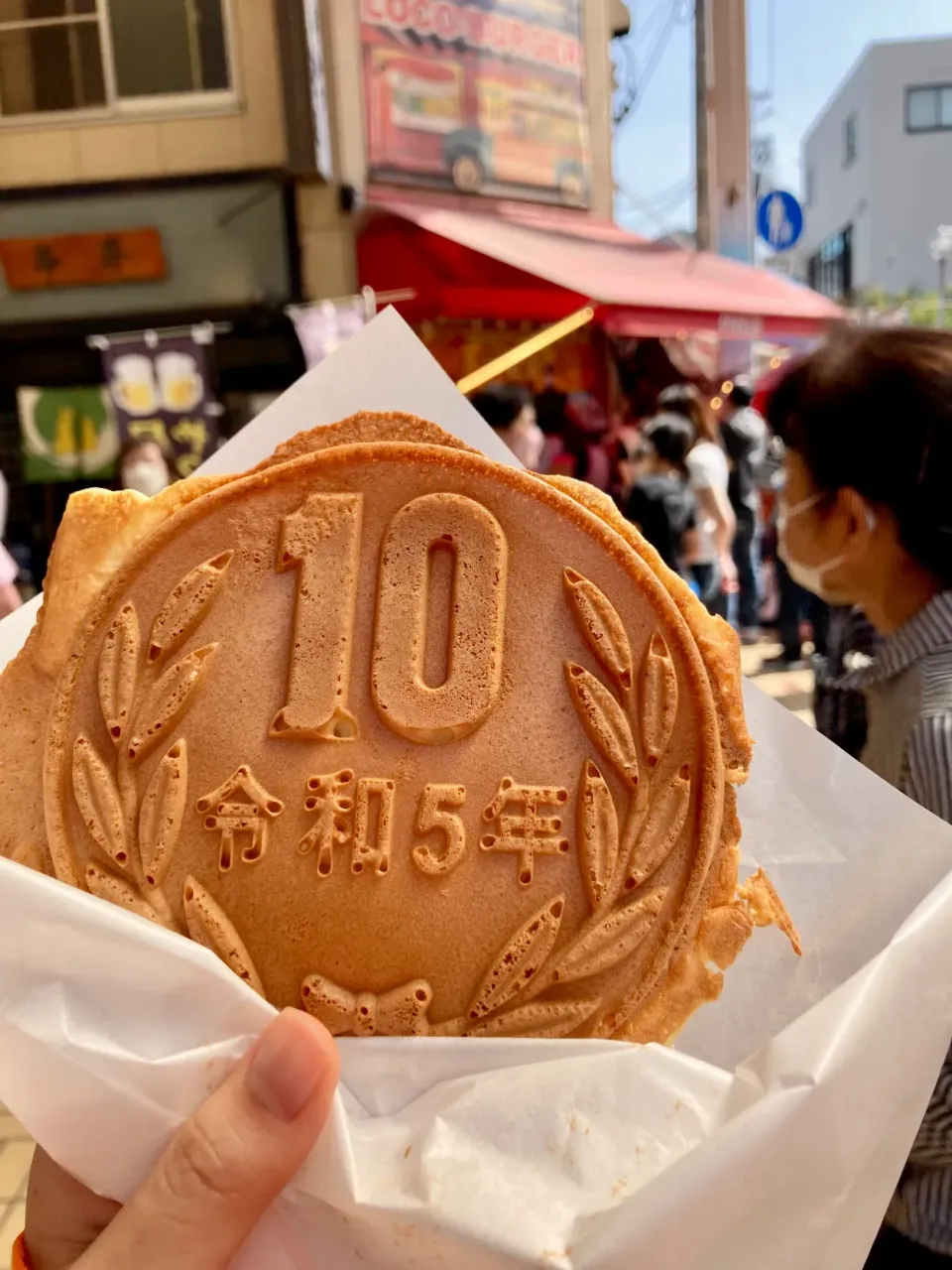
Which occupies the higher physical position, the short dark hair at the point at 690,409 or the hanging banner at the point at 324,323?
the hanging banner at the point at 324,323

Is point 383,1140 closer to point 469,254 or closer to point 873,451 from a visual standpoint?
point 873,451

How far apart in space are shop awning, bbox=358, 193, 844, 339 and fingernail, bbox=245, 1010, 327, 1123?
682 cm

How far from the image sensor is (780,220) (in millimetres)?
9734

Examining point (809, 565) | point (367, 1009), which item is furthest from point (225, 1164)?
point (809, 565)

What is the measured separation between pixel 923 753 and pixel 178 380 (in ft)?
20.9

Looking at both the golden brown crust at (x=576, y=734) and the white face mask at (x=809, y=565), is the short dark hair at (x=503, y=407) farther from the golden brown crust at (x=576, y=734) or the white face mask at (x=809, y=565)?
the golden brown crust at (x=576, y=734)

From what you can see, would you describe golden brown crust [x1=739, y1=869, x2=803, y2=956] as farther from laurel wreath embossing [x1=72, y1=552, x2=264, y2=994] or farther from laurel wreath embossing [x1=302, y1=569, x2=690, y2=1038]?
laurel wreath embossing [x1=72, y1=552, x2=264, y2=994]

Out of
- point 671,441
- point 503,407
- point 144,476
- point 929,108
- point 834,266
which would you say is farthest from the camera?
point 834,266

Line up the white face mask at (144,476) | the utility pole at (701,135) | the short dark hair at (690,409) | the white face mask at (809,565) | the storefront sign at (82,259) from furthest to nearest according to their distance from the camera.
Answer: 1. the utility pole at (701,135)
2. the storefront sign at (82,259)
3. the short dark hair at (690,409)
4. the white face mask at (144,476)
5. the white face mask at (809,565)

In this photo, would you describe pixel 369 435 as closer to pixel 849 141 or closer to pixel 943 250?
pixel 943 250

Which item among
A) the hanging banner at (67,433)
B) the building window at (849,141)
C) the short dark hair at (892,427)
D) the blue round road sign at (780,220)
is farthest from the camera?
the building window at (849,141)

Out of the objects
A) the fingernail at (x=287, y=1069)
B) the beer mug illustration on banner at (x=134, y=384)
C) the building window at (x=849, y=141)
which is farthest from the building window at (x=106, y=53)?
the building window at (x=849, y=141)

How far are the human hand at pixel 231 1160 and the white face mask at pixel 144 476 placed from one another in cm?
503

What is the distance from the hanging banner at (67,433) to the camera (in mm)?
7059
